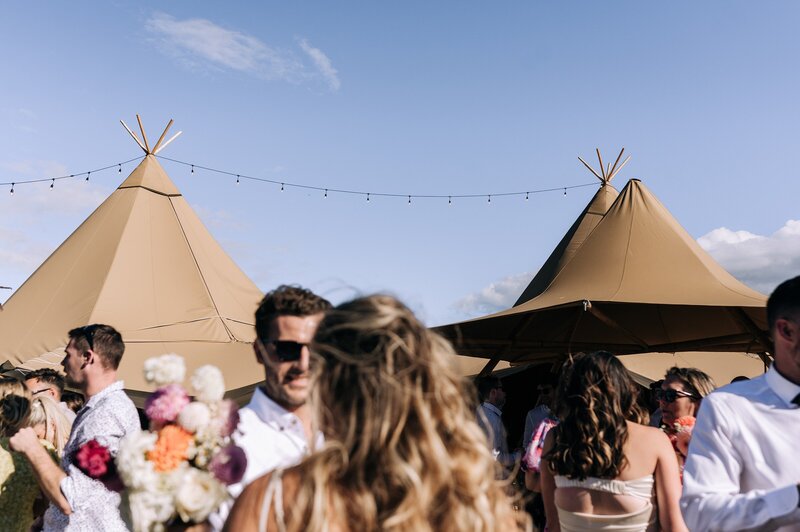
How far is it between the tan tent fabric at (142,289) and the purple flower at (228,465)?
723 cm

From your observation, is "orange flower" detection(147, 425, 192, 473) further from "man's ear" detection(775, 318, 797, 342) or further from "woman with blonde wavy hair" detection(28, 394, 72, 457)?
"woman with blonde wavy hair" detection(28, 394, 72, 457)

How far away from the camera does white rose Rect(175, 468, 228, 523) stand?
1650 mm

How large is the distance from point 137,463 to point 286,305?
668mm

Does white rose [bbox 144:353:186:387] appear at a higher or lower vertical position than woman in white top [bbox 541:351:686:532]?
higher

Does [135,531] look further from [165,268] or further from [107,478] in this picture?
A: [165,268]

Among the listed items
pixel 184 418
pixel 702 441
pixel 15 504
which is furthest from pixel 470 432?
pixel 15 504

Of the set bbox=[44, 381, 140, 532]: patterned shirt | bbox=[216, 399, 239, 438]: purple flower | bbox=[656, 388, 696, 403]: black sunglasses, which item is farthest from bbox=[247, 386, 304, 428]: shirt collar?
bbox=[656, 388, 696, 403]: black sunglasses

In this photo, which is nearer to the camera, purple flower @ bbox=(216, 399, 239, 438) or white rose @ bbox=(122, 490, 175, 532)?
white rose @ bbox=(122, 490, 175, 532)

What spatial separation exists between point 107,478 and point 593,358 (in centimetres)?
197

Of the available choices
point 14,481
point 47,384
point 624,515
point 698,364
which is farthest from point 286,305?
point 698,364

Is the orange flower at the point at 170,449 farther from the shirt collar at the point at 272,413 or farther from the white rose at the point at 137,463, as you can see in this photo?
the shirt collar at the point at 272,413

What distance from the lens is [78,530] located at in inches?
124

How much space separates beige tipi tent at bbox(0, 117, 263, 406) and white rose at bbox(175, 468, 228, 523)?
7.19m

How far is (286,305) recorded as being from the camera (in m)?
2.22
